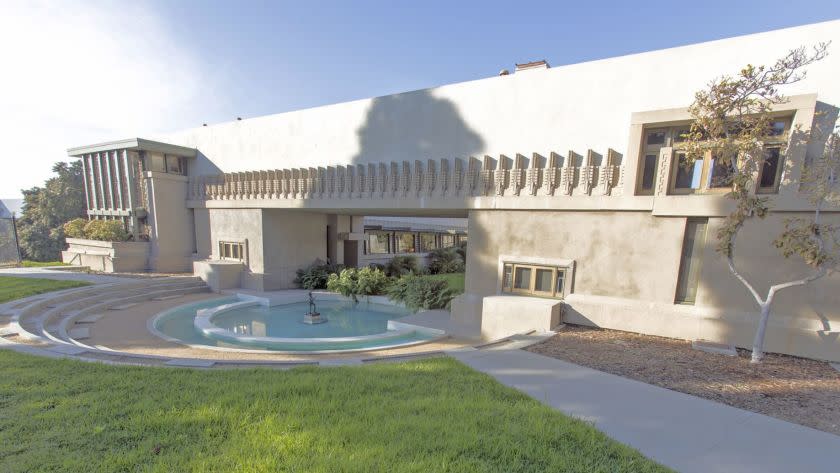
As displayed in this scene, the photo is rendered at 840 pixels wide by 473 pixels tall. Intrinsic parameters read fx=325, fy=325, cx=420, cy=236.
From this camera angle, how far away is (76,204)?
2480 centimetres

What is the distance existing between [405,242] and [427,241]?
2.84 m

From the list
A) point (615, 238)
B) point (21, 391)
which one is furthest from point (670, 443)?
point (21, 391)

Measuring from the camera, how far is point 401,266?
19172 mm

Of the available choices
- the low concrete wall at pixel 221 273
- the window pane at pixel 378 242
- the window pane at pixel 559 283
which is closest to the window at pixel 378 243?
the window pane at pixel 378 242

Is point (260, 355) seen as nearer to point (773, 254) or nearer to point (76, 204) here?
point (773, 254)

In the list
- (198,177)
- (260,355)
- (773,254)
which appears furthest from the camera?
(198,177)

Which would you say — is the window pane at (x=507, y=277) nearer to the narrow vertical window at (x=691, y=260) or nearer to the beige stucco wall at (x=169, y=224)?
the narrow vertical window at (x=691, y=260)

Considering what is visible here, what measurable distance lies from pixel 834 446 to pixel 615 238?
5213 mm

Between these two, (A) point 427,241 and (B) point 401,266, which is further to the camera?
(A) point 427,241

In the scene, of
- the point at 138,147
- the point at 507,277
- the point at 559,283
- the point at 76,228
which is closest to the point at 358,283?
the point at 507,277

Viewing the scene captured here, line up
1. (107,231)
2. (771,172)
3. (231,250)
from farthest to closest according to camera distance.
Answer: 1. (107,231)
2. (231,250)
3. (771,172)

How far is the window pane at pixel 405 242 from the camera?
24.8 m

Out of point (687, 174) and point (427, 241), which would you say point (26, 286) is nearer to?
point (687, 174)

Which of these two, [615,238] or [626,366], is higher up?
[615,238]
